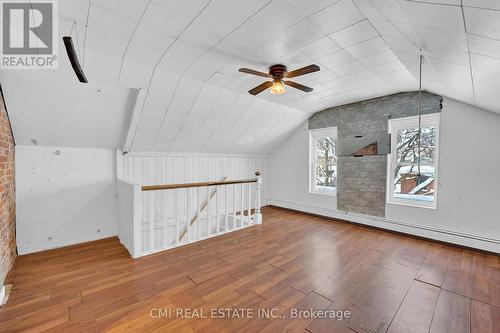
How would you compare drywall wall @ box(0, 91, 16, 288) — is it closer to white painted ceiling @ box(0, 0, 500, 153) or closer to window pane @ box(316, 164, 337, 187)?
white painted ceiling @ box(0, 0, 500, 153)

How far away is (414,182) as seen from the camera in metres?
4.02

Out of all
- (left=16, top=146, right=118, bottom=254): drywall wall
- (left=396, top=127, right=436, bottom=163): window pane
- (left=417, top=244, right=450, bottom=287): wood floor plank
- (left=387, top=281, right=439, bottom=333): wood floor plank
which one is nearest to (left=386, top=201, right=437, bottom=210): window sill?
(left=417, top=244, right=450, bottom=287): wood floor plank

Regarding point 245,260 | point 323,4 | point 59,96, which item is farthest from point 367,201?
point 59,96

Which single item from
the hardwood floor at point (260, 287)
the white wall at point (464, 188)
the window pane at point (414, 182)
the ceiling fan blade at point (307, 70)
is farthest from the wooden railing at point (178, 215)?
the white wall at point (464, 188)

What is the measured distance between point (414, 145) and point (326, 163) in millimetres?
1841

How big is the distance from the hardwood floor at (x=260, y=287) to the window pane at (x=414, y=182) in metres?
0.91

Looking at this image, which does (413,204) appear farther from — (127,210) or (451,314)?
(127,210)

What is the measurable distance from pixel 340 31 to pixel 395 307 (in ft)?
9.18

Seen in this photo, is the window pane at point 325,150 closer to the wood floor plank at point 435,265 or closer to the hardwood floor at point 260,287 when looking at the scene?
the hardwood floor at point 260,287

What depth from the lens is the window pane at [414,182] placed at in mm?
3836

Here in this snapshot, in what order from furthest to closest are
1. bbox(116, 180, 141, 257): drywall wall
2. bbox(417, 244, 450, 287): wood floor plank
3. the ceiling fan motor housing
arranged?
bbox(116, 180, 141, 257): drywall wall
the ceiling fan motor housing
bbox(417, 244, 450, 287): wood floor plank

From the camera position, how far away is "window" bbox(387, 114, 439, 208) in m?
3.80

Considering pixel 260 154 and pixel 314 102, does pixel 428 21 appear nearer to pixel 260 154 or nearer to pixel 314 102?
pixel 314 102

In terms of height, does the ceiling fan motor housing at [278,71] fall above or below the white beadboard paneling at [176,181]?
above
